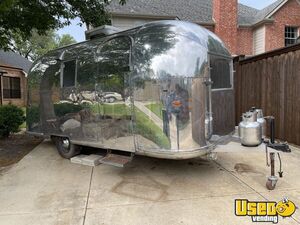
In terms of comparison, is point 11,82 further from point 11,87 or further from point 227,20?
point 227,20

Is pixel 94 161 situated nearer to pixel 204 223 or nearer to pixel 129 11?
pixel 204 223

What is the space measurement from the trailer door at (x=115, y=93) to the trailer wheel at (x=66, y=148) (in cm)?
126

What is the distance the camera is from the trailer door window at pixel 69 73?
5742 millimetres

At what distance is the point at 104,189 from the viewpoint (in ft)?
14.7

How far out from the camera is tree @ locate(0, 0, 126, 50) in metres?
7.93

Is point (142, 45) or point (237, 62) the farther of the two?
point (237, 62)

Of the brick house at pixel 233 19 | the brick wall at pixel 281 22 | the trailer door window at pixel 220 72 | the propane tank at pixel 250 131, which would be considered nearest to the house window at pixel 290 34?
the brick house at pixel 233 19

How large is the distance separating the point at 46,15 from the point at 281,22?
13.2 m

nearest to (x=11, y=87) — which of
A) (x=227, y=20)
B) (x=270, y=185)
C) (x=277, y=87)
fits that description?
(x=227, y=20)

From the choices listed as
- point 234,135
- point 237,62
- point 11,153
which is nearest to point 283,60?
point 237,62

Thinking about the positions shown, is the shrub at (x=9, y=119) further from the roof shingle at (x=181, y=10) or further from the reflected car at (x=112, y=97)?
the roof shingle at (x=181, y=10)

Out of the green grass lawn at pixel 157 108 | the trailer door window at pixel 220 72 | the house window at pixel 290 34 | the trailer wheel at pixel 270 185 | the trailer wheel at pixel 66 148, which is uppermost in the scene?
the house window at pixel 290 34

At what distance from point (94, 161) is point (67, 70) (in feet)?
6.71

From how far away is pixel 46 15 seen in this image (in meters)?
8.34
